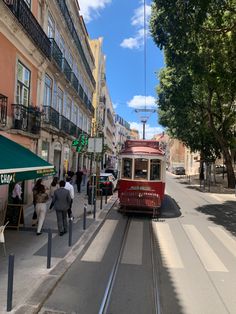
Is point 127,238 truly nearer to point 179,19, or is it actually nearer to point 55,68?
point 179,19

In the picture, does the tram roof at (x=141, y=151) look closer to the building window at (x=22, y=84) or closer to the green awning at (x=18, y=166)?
the building window at (x=22, y=84)

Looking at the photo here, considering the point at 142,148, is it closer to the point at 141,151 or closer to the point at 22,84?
the point at 141,151

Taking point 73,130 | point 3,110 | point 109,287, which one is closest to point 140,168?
point 3,110

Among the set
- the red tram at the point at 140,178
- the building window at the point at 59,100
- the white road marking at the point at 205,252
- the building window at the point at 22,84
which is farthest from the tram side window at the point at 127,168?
the building window at the point at 59,100

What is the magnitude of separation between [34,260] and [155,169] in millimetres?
9046

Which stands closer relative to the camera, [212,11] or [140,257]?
[140,257]

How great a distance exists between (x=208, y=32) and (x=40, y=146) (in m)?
9.55

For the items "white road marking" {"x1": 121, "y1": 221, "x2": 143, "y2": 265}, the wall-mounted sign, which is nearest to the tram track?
"white road marking" {"x1": 121, "y1": 221, "x2": 143, "y2": 265}

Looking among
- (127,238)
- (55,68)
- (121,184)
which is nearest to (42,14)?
(55,68)

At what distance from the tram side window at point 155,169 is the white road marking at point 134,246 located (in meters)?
2.96

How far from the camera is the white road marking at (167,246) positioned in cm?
871

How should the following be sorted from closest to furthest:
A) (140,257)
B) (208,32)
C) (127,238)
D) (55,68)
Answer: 1. (140,257)
2. (127,238)
3. (208,32)
4. (55,68)

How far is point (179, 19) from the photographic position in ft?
44.2

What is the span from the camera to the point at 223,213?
60.3 ft
